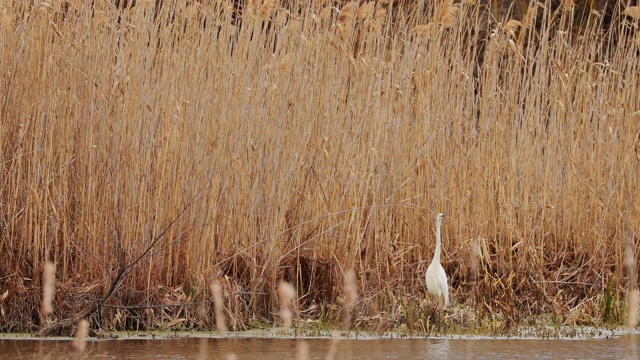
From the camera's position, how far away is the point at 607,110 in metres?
5.46

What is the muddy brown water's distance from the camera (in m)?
3.86

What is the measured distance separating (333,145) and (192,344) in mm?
1234

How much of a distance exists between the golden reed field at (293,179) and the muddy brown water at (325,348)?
19 centimetres

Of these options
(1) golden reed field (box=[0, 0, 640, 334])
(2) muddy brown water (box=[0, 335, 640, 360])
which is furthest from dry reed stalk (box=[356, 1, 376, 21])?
(2) muddy brown water (box=[0, 335, 640, 360])

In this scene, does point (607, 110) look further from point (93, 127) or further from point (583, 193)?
point (93, 127)

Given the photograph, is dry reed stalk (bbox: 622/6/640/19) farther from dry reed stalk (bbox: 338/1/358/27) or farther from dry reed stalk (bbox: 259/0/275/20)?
dry reed stalk (bbox: 259/0/275/20)

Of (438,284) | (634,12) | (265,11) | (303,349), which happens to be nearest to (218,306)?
(303,349)

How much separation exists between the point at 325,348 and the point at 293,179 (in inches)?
38.9

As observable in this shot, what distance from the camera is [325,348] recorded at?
4043 millimetres

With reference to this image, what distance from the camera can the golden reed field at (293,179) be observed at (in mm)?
4473

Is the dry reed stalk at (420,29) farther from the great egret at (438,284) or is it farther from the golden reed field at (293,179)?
the great egret at (438,284)

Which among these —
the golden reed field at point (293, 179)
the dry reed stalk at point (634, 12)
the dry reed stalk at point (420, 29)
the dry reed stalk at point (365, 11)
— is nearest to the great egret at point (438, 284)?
the golden reed field at point (293, 179)

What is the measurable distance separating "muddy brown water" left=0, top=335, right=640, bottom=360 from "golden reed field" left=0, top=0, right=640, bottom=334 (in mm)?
189

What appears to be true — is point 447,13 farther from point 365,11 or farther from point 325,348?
point 325,348
